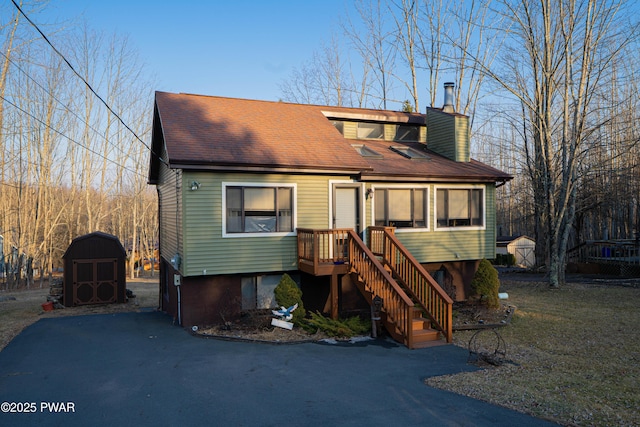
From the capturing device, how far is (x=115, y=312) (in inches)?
590

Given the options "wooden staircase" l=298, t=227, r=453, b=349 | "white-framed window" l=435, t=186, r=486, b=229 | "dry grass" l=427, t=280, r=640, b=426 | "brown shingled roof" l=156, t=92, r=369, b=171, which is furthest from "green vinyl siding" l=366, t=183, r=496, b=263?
"dry grass" l=427, t=280, r=640, b=426

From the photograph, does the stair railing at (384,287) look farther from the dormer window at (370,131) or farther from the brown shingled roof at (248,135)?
the dormer window at (370,131)

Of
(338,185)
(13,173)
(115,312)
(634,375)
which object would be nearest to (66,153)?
(13,173)

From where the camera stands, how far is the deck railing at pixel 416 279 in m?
10.1

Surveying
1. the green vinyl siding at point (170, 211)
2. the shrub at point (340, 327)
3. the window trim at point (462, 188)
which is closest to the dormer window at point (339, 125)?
the window trim at point (462, 188)

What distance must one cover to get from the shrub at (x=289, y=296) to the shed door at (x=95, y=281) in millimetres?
8293

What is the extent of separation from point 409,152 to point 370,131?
201 centimetres

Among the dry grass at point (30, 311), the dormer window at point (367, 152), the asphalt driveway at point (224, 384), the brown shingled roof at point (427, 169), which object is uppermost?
the dormer window at point (367, 152)

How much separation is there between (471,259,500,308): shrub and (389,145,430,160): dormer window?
4.35 metres

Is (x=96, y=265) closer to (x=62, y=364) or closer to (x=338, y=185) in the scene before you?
(x=62, y=364)

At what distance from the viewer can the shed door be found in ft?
52.9

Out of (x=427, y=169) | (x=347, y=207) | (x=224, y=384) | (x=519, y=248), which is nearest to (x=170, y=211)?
(x=347, y=207)

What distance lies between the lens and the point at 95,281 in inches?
644

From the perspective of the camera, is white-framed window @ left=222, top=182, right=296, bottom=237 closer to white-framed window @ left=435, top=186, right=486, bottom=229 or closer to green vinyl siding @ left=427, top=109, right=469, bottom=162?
white-framed window @ left=435, top=186, right=486, bottom=229
